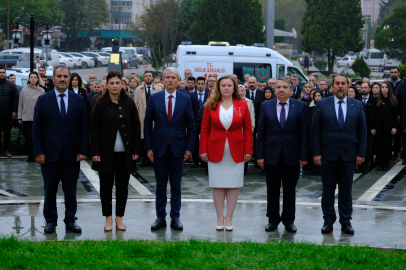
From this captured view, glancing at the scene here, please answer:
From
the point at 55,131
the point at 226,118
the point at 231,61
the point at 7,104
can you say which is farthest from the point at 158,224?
the point at 231,61

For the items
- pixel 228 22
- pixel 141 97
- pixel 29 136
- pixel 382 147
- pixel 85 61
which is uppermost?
pixel 228 22

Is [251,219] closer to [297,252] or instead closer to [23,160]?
[297,252]

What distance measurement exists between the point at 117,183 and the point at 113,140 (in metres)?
0.58

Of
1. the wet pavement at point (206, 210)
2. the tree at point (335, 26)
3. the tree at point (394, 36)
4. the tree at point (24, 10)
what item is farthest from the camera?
the tree at point (24, 10)

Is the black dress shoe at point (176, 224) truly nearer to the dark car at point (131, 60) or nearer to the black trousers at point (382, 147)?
the black trousers at point (382, 147)

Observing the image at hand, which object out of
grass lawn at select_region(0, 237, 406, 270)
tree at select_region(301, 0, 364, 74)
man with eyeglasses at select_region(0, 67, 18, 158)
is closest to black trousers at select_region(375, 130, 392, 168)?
grass lawn at select_region(0, 237, 406, 270)

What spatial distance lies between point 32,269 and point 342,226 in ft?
12.7

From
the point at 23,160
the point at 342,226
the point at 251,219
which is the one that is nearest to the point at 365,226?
the point at 342,226

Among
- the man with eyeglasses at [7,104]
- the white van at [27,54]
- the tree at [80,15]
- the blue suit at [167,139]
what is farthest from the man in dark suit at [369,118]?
the tree at [80,15]

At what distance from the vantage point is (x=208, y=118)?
7211mm

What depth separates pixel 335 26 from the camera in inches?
1793

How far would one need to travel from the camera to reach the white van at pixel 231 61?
19.6 meters

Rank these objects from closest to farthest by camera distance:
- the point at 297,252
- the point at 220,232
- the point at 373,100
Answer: the point at 297,252, the point at 220,232, the point at 373,100

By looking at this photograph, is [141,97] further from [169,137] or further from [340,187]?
[340,187]
